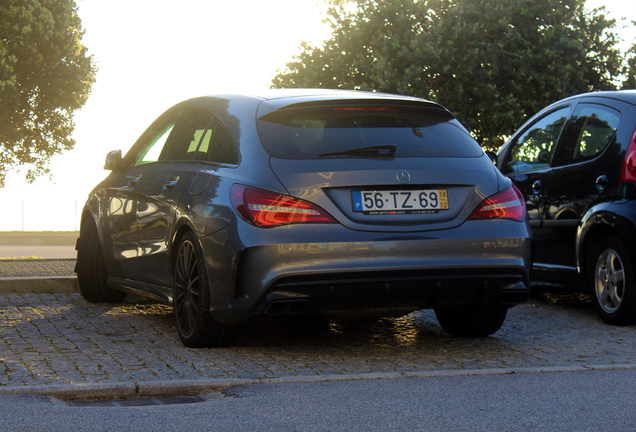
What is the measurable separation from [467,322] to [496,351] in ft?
1.73

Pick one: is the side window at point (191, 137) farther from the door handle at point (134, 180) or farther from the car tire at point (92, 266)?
the car tire at point (92, 266)

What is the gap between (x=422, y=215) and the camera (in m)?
5.39

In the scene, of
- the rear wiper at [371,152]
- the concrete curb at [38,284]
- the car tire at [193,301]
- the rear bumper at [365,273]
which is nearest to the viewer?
the rear bumper at [365,273]

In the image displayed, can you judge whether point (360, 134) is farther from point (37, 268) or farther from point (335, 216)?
point (37, 268)

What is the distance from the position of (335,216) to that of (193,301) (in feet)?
4.01

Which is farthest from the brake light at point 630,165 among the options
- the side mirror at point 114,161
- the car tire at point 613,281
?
the side mirror at point 114,161

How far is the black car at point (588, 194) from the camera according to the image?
689 centimetres

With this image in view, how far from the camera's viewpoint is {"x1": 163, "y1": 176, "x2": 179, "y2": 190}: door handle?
6227 millimetres

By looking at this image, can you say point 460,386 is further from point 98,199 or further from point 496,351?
point 98,199

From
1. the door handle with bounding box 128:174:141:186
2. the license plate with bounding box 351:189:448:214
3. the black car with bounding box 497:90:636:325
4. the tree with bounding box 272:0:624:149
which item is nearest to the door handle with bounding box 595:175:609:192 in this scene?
the black car with bounding box 497:90:636:325

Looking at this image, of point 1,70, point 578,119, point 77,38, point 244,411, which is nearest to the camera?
point 244,411

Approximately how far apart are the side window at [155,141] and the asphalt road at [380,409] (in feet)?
9.11

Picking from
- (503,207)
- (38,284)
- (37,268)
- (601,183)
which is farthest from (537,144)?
(37,268)

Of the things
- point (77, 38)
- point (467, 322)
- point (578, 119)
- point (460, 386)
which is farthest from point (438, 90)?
point (460, 386)
